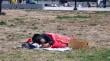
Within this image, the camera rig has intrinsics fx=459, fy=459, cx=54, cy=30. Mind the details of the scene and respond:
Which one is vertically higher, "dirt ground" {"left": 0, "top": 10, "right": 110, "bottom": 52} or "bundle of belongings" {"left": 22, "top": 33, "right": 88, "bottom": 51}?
"bundle of belongings" {"left": 22, "top": 33, "right": 88, "bottom": 51}

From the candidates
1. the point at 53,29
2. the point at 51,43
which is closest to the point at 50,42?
the point at 51,43

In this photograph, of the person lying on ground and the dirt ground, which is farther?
the dirt ground

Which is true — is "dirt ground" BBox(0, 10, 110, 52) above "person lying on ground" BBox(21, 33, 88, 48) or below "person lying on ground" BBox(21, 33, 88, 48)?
below

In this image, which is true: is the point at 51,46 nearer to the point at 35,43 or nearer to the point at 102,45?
the point at 35,43

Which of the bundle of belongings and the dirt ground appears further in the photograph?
the dirt ground

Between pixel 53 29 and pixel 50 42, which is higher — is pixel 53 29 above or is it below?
below

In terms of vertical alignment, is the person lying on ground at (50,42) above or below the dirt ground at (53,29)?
above

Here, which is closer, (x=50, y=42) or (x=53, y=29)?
(x=50, y=42)

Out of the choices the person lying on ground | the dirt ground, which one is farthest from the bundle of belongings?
the dirt ground

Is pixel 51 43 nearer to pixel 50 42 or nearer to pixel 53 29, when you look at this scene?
pixel 50 42

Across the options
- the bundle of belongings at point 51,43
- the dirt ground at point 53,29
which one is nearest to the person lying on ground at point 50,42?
the bundle of belongings at point 51,43

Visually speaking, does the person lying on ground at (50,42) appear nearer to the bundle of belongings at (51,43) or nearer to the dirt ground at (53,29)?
the bundle of belongings at (51,43)

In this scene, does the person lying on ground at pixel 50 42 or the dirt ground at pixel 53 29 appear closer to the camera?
the person lying on ground at pixel 50 42

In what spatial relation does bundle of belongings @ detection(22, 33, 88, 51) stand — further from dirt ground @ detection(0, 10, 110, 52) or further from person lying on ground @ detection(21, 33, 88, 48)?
dirt ground @ detection(0, 10, 110, 52)
